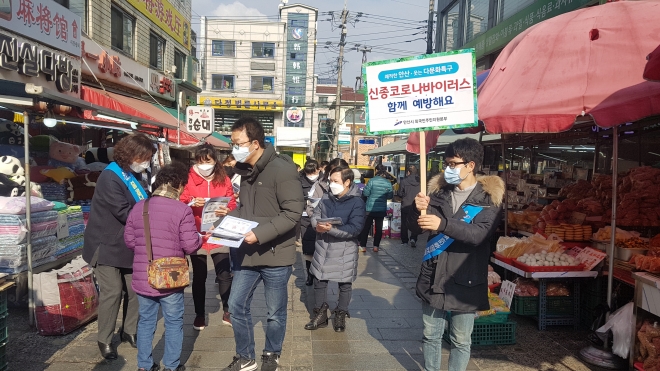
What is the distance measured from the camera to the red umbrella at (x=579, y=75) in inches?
158

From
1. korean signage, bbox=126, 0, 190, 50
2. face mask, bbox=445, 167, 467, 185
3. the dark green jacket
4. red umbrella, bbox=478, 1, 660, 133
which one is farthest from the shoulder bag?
korean signage, bbox=126, 0, 190, 50

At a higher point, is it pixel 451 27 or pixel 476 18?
pixel 451 27

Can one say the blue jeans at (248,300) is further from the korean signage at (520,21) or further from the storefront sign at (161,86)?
the storefront sign at (161,86)

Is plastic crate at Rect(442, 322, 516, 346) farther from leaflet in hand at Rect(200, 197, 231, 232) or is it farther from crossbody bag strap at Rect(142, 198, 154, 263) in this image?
crossbody bag strap at Rect(142, 198, 154, 263)

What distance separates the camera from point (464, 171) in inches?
139

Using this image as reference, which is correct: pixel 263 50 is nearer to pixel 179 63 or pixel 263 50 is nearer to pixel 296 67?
pixel 296 67

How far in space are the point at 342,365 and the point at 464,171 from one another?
2.27 m

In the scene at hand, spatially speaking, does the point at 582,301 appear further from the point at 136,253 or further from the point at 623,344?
the point at 136,253

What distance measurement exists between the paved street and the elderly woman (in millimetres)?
494

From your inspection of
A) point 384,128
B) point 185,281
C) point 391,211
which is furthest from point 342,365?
point 391,211

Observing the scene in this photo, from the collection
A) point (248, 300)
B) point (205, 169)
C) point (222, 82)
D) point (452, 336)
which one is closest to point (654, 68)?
point (452, 336)

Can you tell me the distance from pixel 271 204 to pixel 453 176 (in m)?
1.47

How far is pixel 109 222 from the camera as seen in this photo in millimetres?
4328

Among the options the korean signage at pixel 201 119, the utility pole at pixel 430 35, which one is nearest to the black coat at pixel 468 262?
the korean signage at pixel 201 119
